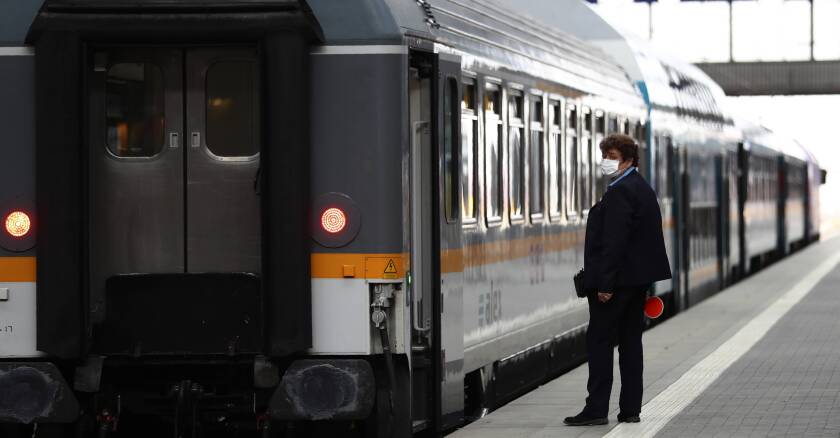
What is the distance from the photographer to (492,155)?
41.2 feet

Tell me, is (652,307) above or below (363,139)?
below

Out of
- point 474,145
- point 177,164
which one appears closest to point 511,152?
point 474,145

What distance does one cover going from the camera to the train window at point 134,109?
986cm

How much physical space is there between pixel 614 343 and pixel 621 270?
1.59 ft

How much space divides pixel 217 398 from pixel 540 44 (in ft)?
19.1

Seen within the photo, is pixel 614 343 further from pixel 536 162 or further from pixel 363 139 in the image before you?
pixel 536 162

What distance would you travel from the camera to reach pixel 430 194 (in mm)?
10586

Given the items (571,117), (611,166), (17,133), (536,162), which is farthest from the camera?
(571,117)

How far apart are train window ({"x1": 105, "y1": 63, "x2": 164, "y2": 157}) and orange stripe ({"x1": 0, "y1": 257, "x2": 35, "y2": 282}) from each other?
2.37 ft

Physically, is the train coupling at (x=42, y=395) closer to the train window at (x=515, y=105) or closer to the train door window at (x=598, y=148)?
the train window at (x=515, y=105)

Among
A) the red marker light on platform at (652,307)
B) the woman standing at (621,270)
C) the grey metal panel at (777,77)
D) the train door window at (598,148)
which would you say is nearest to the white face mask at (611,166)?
the woman standing at (621,270)

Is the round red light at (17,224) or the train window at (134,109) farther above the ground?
the train window at (134,109)

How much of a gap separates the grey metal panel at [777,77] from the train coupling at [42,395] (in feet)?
189

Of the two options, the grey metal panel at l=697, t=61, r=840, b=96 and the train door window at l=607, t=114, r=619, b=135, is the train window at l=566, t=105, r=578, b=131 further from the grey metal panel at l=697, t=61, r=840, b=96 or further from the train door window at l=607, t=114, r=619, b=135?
the grey metal panel at l=697, t=61, r=840, b=96
